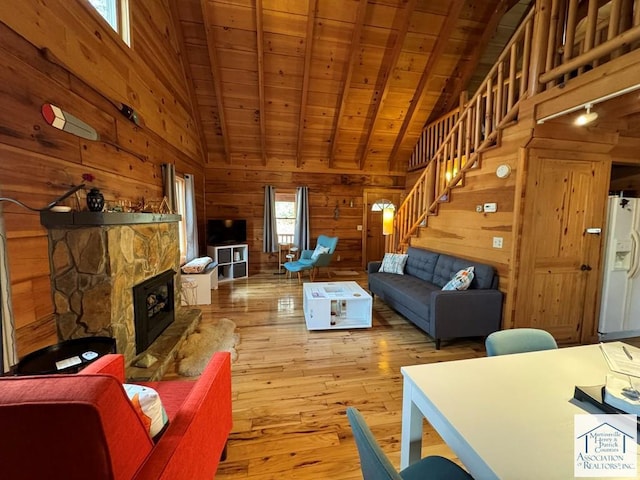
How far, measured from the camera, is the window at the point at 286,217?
22.5ft

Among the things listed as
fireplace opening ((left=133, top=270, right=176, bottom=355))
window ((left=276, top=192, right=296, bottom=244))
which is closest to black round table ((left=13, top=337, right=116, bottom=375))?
fireplace opening ((left=133, top=270, right=176, bottom=355))

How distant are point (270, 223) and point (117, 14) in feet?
14.0

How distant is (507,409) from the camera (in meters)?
0.94

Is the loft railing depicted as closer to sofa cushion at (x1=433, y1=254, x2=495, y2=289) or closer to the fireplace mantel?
sofa cushion at (x1=433, y1=254, x2=495, y2=289)

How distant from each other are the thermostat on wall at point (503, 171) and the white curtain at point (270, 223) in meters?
4.54

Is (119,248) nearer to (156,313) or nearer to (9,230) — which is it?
(9,230)

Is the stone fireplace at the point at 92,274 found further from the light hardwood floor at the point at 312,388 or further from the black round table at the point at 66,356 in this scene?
the light hardwood floor at the point at 312,388

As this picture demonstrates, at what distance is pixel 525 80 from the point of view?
9.05ft

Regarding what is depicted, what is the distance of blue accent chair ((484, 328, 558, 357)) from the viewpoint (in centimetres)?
139

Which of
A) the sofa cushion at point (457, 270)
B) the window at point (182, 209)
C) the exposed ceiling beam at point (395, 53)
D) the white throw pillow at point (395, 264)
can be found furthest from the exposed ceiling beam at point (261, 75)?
the sofa cushion at point (457, 270)

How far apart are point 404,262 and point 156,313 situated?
Answer: 3352 millimetres

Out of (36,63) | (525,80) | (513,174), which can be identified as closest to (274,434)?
(36,63)

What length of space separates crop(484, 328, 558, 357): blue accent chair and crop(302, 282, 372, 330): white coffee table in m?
1.94

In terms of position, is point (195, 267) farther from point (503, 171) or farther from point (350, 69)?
point (503, 171)
